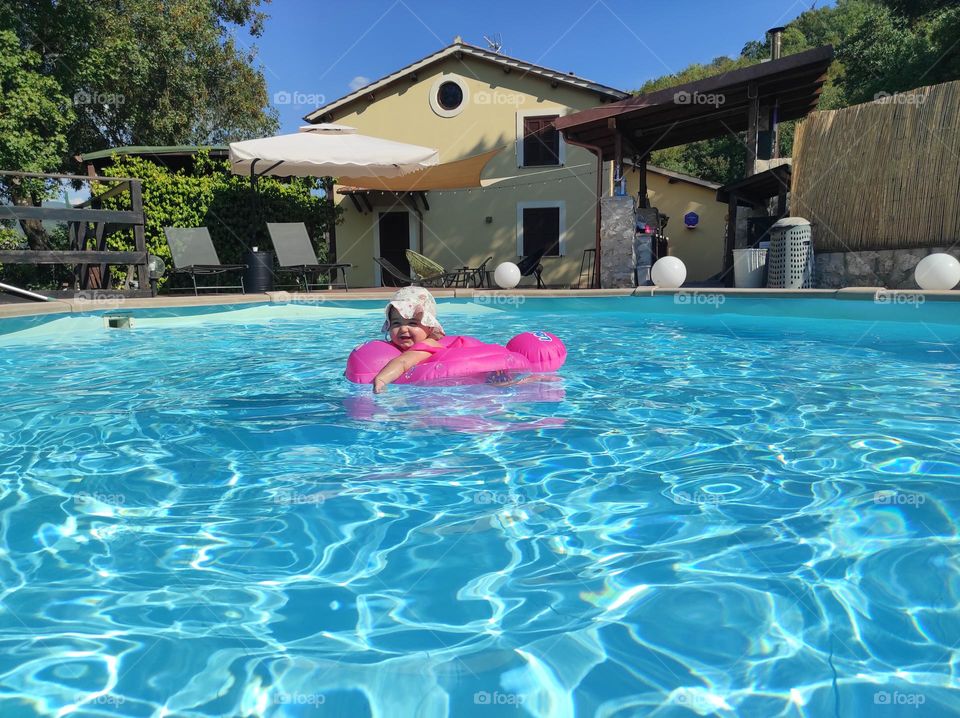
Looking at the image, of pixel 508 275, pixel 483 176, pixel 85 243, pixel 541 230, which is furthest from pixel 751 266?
pixel 85 243

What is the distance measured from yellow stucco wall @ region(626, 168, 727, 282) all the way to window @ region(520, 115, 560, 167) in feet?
11.9

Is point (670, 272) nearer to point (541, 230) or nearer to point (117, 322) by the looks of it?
point (541, 230)

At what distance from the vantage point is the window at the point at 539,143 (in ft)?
56.9

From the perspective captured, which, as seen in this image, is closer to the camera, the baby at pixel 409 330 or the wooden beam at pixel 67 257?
the baby at pixel 409 330

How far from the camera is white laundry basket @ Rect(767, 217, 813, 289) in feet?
31.9

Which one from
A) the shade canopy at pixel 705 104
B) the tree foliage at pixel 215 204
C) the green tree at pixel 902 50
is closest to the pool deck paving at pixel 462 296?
the shade canopy at pixel 705 104

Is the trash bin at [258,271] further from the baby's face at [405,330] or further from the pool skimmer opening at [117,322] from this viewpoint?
the baby's face at [405,330]

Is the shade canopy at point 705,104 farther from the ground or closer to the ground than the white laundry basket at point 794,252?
farther from the ground

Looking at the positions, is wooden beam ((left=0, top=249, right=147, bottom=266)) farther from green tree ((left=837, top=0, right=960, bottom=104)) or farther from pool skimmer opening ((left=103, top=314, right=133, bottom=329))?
green tree ((left=837, top=0, right=960, bottom=104))

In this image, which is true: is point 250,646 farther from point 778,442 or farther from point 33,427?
point 33,427

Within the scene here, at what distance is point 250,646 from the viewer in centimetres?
171

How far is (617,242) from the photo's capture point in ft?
37.8

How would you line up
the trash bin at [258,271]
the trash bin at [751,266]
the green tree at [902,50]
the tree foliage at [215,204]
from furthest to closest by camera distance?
the green tree at [902,50]
the tree foliage at [215,204]
the trash bin at [258,271]
the trash bin at [751,266]

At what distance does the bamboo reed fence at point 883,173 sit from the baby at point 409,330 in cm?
802
